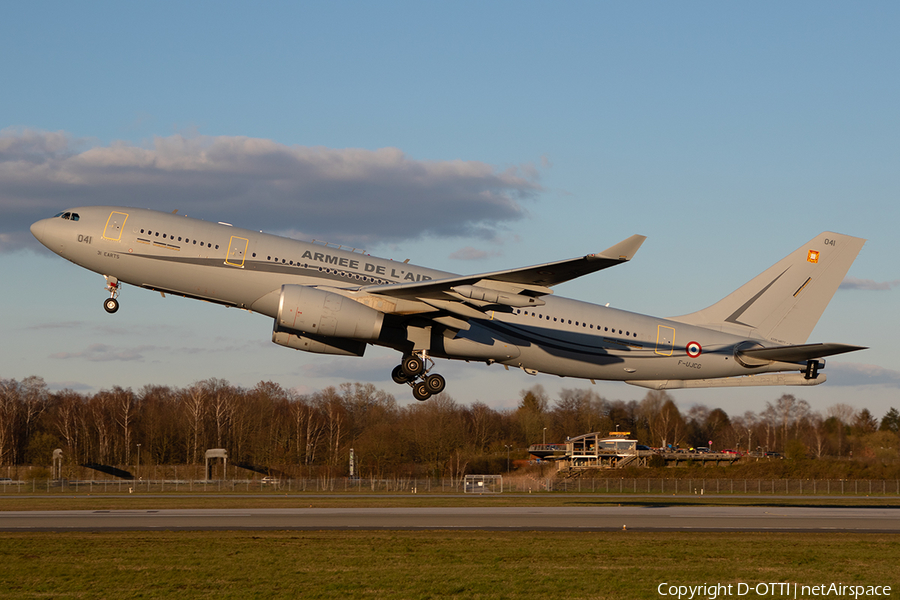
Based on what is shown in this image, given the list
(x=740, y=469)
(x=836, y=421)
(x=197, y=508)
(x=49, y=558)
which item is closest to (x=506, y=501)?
(x=197, y=508)

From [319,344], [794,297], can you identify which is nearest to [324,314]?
[319,344]

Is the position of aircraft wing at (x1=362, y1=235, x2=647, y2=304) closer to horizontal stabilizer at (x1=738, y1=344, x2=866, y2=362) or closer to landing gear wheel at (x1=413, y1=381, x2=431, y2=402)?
landing gear wheel at (x1=413, y1=381, x2=431, y2=402)

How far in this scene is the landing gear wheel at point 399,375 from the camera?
3367 cm

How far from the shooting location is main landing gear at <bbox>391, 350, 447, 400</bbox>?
3216cm

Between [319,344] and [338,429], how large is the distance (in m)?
69.7

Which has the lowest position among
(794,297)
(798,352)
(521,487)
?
(521,487)

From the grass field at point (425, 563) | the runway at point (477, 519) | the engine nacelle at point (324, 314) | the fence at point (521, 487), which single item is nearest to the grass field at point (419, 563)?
the grass field at point (425, 563)

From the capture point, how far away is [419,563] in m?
20.9

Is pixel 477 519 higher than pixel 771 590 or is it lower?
lower

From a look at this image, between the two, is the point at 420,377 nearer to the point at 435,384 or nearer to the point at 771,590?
the point at 435,384

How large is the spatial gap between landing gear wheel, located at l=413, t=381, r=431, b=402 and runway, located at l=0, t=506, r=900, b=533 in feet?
15.2

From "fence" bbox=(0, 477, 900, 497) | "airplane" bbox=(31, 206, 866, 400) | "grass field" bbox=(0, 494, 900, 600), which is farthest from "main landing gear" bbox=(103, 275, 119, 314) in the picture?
"fence" bbox=(0, 477, 900, 497)

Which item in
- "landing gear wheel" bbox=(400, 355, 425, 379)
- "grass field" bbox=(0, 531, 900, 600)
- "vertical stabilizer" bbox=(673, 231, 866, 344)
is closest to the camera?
"grass field" bbox=(0, 531, 900, 600)

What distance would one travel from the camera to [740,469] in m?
74.2
